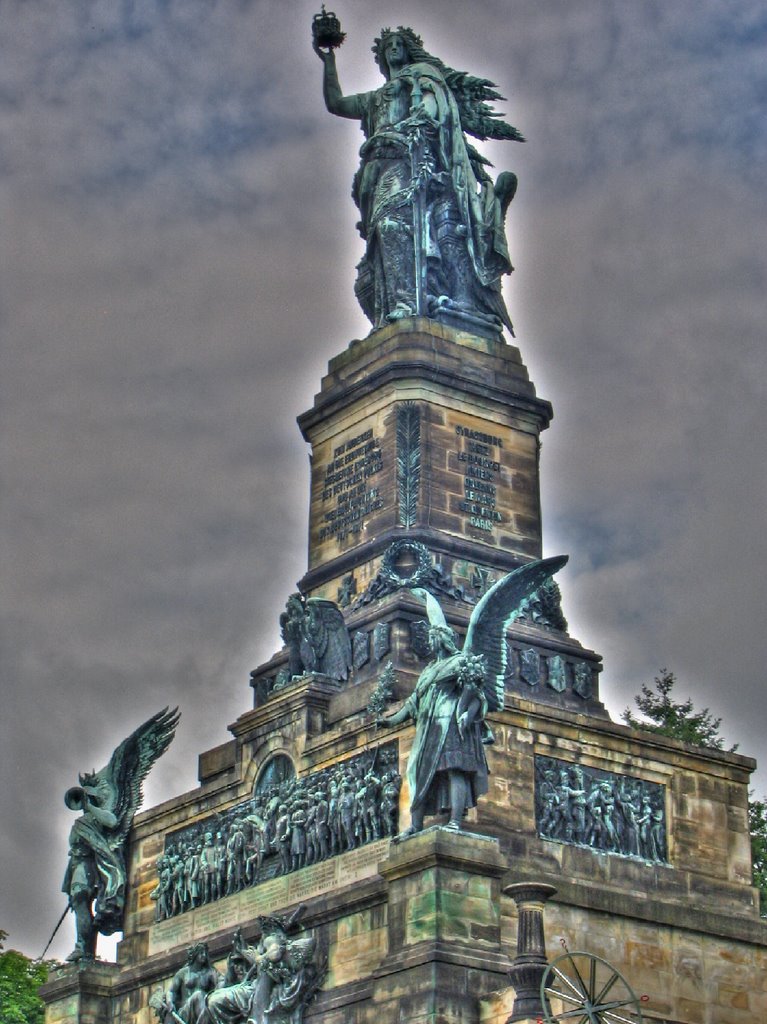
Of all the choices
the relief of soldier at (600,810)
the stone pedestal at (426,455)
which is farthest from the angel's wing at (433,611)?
the stone pedestal at (426,455)

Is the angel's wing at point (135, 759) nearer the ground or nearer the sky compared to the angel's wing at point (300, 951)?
nearer the sky

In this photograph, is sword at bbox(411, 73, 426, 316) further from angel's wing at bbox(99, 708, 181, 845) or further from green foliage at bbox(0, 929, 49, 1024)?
green foliage at bbox(0, 929, 49, 1024)

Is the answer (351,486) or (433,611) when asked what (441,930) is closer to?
(433,611)

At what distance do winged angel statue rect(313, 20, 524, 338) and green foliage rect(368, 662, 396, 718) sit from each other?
23.9 feet

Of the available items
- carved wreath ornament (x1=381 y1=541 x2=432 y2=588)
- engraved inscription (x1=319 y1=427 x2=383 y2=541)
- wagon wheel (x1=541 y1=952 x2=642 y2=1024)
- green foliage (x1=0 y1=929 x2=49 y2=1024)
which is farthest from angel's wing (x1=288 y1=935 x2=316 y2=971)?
green foliage (x1=0 y1=929 x2=49 y2=1024)

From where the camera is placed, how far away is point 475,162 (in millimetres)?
40156

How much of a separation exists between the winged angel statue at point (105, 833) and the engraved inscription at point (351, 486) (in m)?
4.40

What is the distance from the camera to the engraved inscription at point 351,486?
121 ft

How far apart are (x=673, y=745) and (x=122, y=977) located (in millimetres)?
9298

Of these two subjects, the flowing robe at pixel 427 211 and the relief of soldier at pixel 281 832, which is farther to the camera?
the flowing robe at pixel 427 211

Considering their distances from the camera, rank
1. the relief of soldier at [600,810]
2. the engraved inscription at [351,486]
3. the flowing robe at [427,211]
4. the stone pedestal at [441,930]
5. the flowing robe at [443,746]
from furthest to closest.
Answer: the flowing robe at [427,211], the engraved inscription at [351,486], the relief of soldier at [600,810], the flowing robe at [443,746], the stone pedestal at [441,930]

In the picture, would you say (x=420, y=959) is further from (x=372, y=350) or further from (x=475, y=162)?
(x=475, y=162)

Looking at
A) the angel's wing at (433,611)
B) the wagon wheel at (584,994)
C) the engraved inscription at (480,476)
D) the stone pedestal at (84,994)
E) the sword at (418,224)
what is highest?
the sword at (418,224)

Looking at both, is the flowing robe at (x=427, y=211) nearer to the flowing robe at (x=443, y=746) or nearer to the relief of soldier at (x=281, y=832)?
the relief of soldier at (x=281, y=832)
